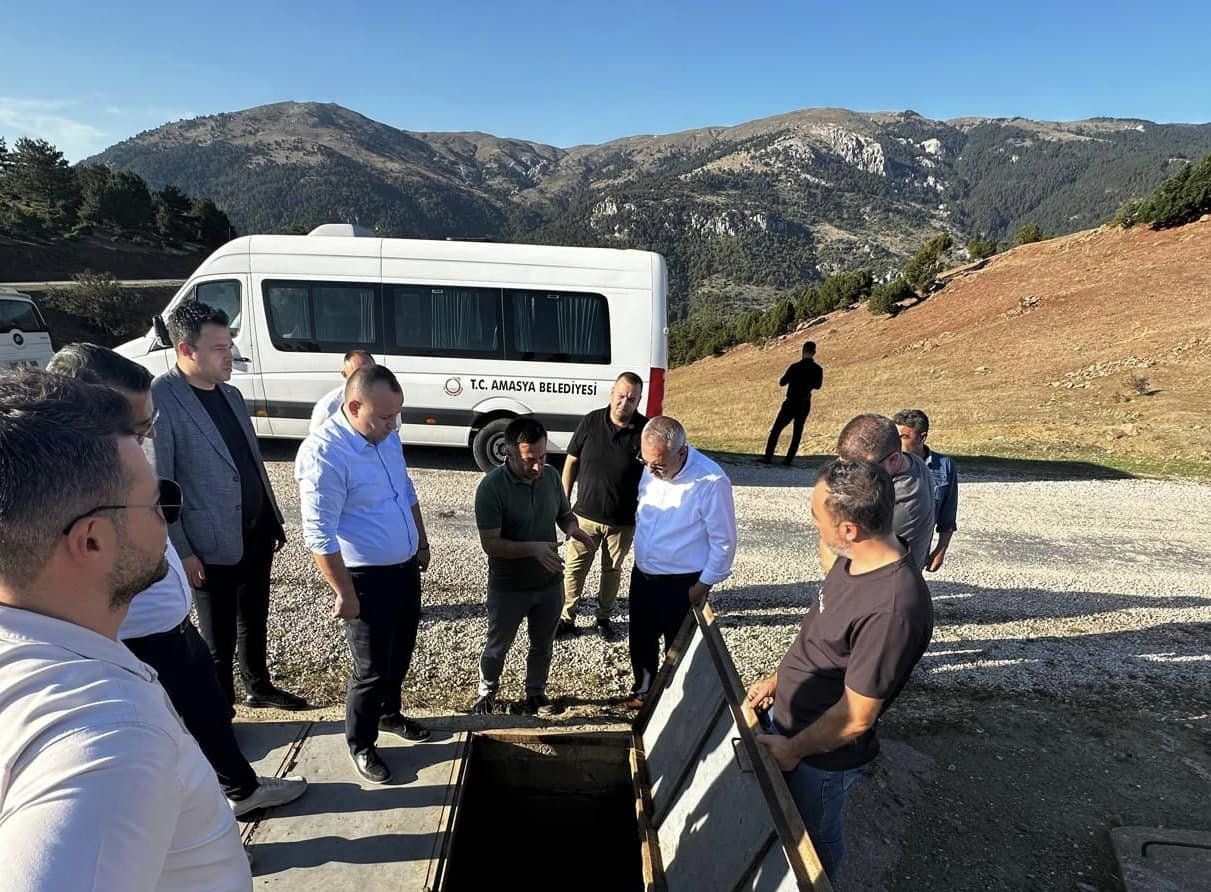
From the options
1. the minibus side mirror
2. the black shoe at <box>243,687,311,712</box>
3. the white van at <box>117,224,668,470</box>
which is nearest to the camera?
the black shoe at <box>243,687,311,712</box>

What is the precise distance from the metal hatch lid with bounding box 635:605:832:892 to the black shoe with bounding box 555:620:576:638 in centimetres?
128

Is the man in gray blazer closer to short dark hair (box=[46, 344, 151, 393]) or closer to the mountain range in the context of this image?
short dark hair (box=[46, 344, 151, 393])

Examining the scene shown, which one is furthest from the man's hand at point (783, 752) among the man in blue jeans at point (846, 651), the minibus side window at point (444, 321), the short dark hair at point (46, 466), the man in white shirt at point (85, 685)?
the minibus side window at point (444, 321)

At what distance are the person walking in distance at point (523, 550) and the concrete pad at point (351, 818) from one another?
51 cm

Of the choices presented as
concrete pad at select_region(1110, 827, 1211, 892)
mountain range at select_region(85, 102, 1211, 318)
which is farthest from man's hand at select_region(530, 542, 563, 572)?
mountain range at select_region(85, 102, 1211, 318)

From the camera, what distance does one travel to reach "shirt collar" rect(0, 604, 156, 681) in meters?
0.91

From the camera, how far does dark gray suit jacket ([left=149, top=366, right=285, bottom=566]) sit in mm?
2912

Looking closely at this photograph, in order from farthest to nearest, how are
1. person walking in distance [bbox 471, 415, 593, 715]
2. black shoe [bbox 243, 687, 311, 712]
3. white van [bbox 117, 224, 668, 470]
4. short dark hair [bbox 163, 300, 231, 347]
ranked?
white van [bbox 117, 224, 668, 470] < black shoe [bbox 243, 687, 311, 712] < person walking in distance [bbox 471, 415, 593, 715] < short dark hair [bbox 163, 300, 231, 347]

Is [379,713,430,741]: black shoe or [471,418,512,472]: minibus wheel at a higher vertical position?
[471,418,512,472]: minibus wheel

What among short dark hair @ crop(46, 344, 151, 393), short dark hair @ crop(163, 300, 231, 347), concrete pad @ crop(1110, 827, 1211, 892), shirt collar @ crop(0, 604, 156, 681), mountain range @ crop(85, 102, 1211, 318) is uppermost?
mountain range @ crop(85, 102, 1211, 318)

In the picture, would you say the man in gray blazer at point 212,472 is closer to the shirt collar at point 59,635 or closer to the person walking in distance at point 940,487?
the shirt collar at point 59,635

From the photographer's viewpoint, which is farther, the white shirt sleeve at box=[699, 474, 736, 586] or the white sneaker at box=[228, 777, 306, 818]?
the white shirt sleeve at box=[699, 474, 736, 586]

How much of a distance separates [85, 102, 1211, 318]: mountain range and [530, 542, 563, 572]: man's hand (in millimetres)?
89270

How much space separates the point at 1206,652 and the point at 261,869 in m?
6.37
